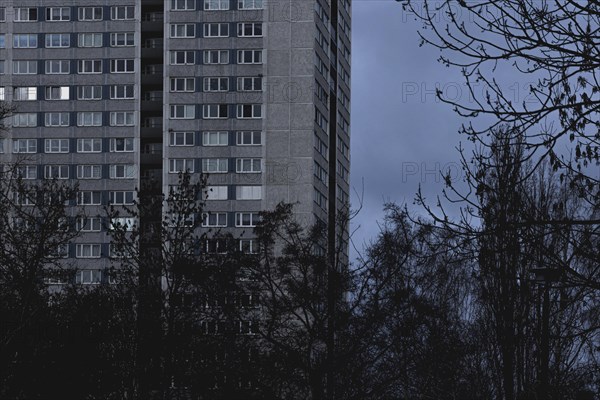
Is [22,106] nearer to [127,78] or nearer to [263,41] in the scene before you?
[127,78]

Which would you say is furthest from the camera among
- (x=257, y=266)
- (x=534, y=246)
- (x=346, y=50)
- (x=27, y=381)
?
(x=346, y=50)

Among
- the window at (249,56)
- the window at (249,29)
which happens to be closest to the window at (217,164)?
the window at (249,56)

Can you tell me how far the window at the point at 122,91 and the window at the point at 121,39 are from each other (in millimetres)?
4090

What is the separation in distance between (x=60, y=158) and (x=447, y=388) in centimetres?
8279

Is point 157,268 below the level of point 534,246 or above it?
above

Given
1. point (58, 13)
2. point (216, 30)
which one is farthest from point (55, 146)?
point (216, 30)

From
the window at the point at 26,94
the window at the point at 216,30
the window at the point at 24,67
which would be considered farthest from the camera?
the window at the point at 26,94

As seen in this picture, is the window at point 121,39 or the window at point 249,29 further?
the window at point 121,39

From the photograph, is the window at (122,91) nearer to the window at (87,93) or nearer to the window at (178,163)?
the window at (87,93)

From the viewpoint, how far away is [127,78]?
112 m

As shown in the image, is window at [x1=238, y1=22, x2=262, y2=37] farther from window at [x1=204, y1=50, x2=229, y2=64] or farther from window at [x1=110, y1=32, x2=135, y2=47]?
window at [x1=110, y1=32, x2=135, y2=47]

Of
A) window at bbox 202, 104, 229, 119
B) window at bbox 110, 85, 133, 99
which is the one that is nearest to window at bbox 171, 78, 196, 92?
window at bbox 202, 104, 229, 119

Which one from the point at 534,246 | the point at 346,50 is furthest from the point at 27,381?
the point at 346,50

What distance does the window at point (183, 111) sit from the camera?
108 meters
